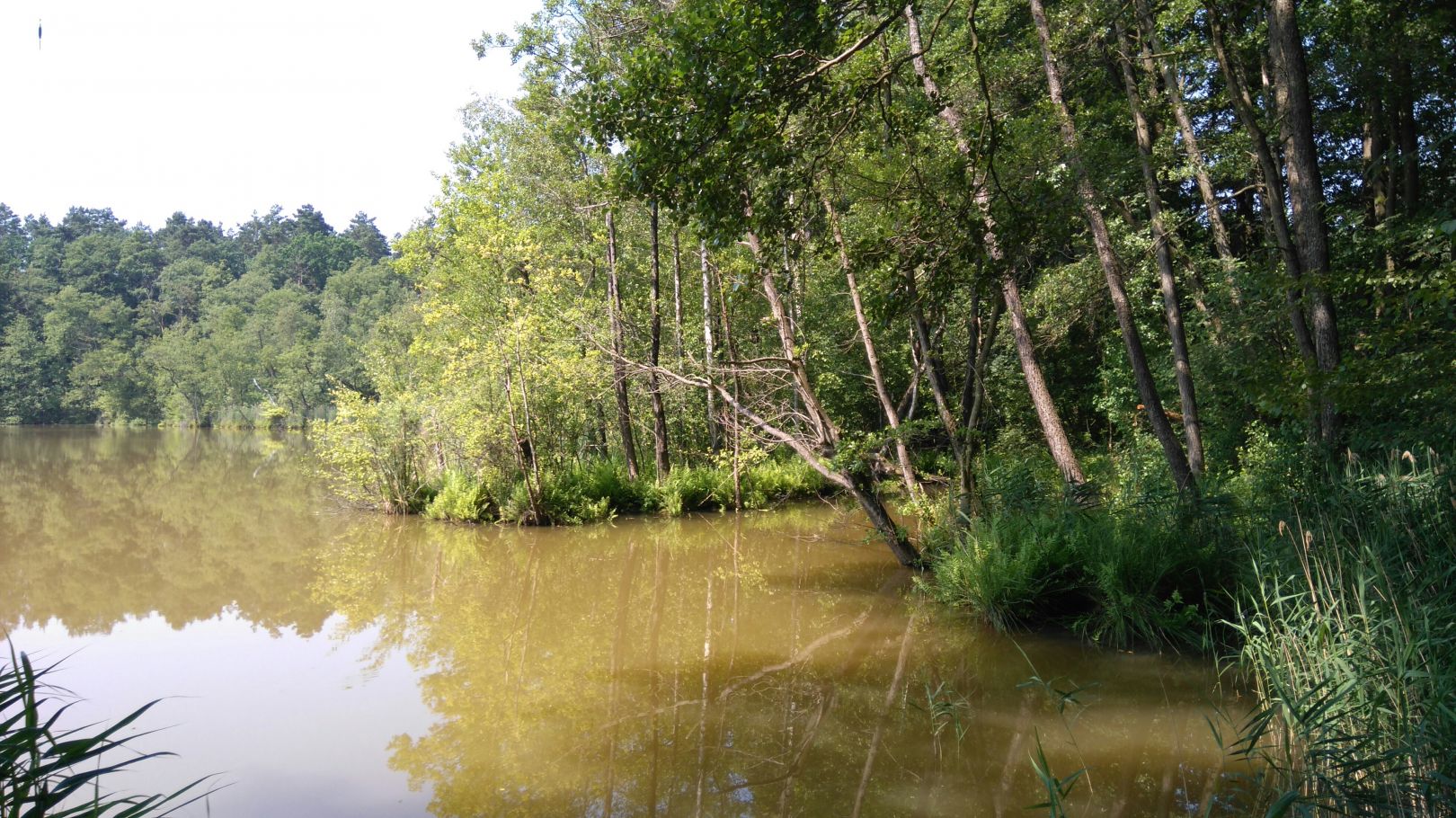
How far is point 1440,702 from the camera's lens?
2840 millimetres

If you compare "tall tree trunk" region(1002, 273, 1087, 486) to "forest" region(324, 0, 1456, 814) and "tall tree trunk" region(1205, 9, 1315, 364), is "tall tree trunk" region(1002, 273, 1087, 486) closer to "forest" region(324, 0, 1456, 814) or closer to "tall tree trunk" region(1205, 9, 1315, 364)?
"forest" region(324, 0, 1456, 814)

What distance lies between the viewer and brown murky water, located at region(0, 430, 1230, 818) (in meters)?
4.36

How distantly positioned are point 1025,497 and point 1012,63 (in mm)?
5681

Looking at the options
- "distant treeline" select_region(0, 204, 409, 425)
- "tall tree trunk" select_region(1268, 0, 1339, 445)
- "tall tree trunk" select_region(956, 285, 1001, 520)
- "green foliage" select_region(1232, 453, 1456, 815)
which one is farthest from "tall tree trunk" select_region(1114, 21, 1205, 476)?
"distant treeline" select_region(0, 204, 409, 425)

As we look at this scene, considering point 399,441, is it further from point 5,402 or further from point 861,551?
point 5,402

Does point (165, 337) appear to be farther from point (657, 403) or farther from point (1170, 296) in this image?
point (1170, 296)

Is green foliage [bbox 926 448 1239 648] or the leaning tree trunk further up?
the leaning tree trunk

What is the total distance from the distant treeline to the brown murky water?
105 ft

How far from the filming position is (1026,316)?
1389 cm

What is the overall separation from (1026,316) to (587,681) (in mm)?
10372

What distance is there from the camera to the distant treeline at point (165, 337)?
50.5m

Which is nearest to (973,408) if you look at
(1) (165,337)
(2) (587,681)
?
(2) (587,681)

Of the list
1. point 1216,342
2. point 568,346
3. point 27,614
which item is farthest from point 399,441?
point 1216,342

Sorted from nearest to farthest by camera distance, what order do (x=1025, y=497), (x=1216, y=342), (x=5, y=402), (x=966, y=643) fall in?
(x=966, y=643) < (x=1025, y=497) < (x=1216, y=342) < (x=5, y=402)
